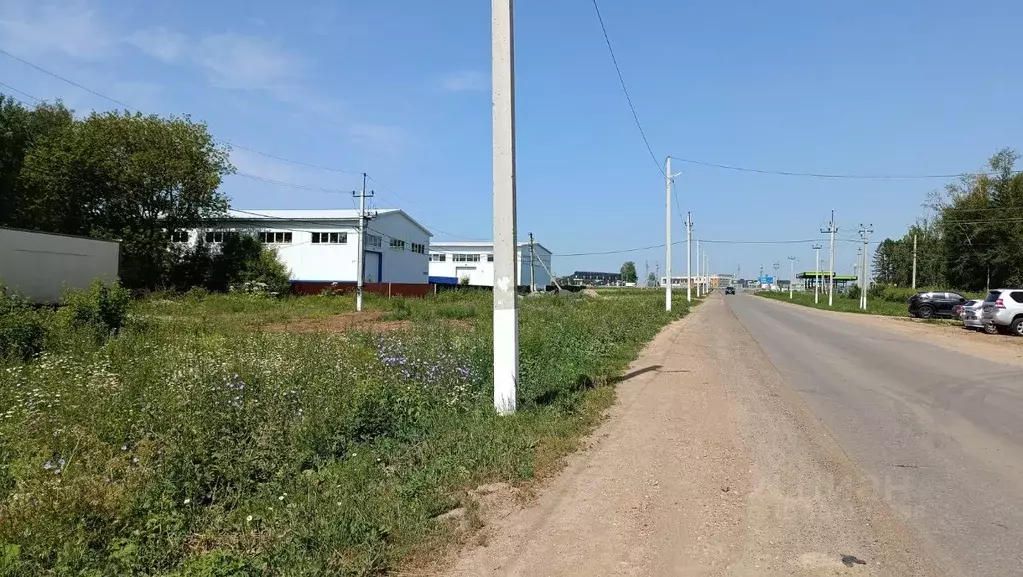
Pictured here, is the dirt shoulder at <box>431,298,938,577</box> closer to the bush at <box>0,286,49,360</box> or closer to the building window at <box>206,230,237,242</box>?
the bush at <box>0,286,49,360</box>

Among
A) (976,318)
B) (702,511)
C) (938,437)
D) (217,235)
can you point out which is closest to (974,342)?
(976,318)

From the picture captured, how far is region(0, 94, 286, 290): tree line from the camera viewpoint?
4325 centimetres

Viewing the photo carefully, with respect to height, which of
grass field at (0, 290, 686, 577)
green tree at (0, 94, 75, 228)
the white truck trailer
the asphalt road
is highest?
green tree at (0, 94, 75, 228)

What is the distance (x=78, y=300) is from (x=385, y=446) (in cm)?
1385

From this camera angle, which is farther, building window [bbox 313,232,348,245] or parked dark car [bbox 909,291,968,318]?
building window [bbox 313,232,348,245]

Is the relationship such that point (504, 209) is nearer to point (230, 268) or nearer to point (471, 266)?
point (230, 268)

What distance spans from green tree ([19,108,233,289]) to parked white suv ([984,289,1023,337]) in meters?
47.2

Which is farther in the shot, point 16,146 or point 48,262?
point 16,146

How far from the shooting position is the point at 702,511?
5.10m

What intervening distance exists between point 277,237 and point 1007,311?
168 ft

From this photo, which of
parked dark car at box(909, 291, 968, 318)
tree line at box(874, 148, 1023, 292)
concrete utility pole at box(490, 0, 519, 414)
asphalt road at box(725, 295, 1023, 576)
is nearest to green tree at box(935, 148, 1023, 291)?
tree line at box(874, 148, 1023, 292)

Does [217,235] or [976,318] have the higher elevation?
[217,235]

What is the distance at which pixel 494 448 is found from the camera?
637 centimetres

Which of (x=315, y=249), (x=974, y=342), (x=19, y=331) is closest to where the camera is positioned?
(x=19, y=331)
